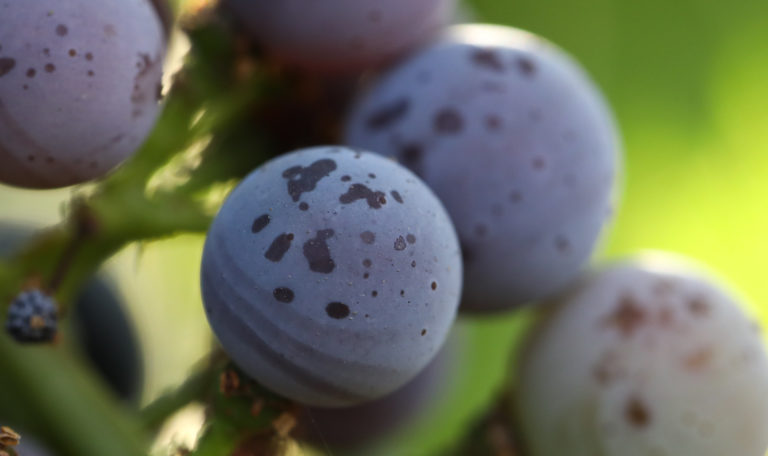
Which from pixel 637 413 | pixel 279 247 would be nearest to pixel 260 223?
pixel 279 247

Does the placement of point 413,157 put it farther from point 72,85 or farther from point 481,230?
point 72,85

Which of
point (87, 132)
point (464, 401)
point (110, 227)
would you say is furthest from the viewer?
point (464, 401)

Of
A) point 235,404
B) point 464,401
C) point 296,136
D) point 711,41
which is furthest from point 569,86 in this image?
point 711,41

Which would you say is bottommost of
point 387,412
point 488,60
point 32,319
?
point 387,412

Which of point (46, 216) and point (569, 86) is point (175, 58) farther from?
point (46, 216)

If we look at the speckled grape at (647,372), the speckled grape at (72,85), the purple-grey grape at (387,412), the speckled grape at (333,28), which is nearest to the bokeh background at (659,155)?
the purple-grey grape at (387,412)

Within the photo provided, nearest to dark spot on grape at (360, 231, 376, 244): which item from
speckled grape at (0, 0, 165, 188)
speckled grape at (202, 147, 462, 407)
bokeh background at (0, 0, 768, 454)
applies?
speckled grape at (202, 147, 462, 407)

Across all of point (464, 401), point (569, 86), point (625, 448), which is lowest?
point (464, 401)

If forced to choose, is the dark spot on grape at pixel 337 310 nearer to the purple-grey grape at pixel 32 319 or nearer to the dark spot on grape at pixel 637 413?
the purple-grey grape at pixel 32 319
